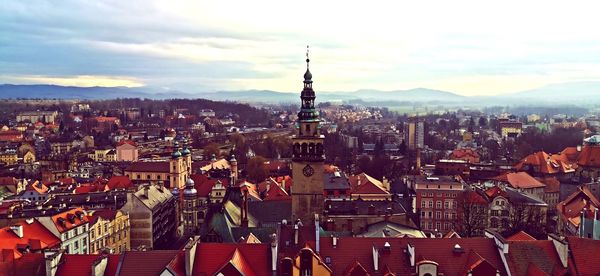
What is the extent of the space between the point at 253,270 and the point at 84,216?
113 feet

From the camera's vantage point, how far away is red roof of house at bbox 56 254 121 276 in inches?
1415

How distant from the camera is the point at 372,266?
3728 cm

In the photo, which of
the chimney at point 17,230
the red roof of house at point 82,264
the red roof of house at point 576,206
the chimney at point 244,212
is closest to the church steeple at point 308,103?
the chimney at point 244,212

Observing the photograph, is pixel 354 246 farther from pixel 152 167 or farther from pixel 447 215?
pixel 152 167

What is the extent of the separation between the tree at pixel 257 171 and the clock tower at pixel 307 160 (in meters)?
65.7

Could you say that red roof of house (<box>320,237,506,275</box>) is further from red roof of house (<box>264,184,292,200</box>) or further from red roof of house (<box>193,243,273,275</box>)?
red roof of house (<box>264,184,292,200</box>)

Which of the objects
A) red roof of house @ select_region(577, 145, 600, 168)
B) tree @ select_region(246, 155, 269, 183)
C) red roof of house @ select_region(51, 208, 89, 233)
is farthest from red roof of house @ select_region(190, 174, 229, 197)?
red roof of house @ select_region(577, 145, 600, 168)

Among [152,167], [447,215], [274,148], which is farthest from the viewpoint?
[274,148]

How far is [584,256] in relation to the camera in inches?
1481

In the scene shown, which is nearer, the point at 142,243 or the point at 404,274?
the point at 404,274

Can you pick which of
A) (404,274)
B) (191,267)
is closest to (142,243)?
(191,267)

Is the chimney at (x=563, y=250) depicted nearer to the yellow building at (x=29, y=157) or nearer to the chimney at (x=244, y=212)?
the chimney at (x=244, y=212)

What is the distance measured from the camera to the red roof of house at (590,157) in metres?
121

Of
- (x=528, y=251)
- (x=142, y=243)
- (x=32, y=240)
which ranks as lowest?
(x=142, y=243)
